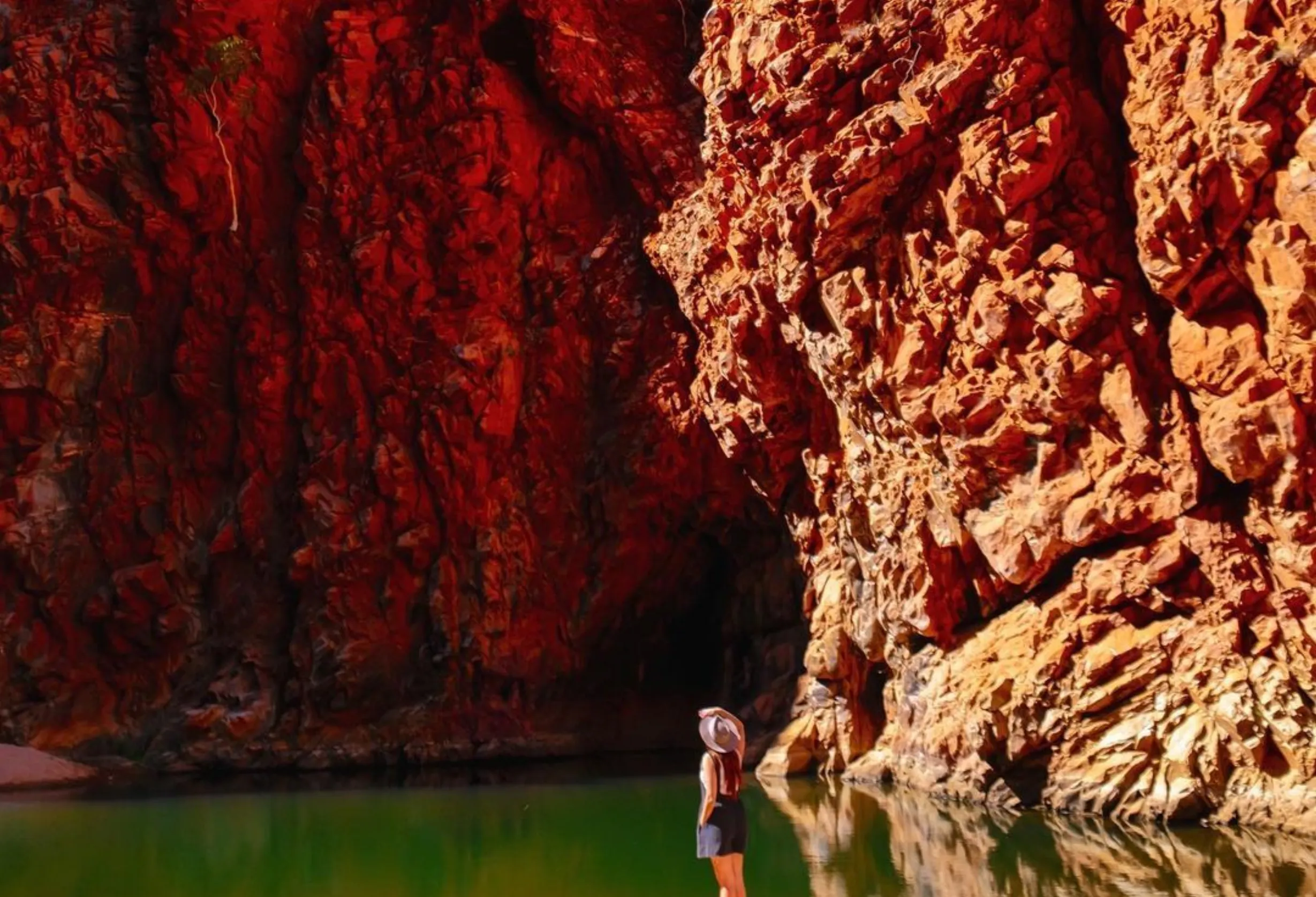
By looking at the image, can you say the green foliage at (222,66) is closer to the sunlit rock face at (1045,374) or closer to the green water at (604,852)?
the sunlit rock face at (1045,374)

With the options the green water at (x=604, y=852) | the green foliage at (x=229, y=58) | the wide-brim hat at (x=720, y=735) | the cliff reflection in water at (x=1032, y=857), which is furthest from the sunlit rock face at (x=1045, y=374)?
the green foliage at (x=229, y=58)

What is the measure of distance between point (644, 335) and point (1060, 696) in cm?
1349

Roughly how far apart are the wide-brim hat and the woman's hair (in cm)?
4

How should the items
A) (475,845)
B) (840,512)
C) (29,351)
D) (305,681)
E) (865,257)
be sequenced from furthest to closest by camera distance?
(29,351)
(305,681)
(840,512)
(865,257)
(475,845)

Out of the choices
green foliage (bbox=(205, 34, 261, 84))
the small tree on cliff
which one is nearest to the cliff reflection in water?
the small tree on cliff

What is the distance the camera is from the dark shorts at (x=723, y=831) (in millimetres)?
6527

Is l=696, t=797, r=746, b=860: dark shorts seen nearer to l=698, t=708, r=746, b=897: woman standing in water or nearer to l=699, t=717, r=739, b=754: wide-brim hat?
l=698, t=708, r=746, b=897: woman standing in water

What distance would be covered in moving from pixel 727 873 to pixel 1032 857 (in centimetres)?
522

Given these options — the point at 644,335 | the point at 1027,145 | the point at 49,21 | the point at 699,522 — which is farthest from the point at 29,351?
the point at 1027,145

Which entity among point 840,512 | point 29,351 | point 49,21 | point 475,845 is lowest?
point 475,845

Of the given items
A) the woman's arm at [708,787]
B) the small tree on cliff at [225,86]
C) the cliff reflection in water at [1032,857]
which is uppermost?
the small tree on cliff at [225,86]

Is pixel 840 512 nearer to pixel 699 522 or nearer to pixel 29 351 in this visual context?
pixel 699 522

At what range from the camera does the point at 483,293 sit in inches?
1002

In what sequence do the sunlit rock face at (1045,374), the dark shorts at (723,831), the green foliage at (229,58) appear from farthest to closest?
the green foliage at (229,58) < the sunlit rock face at (1045,374) < the dark shorts at (723,831)
